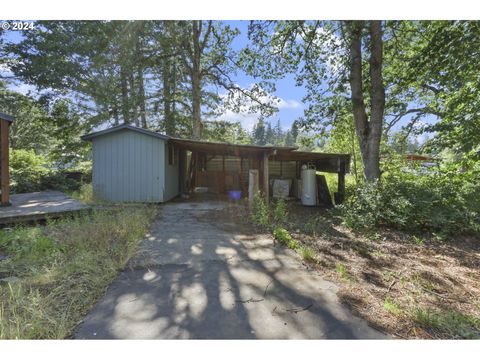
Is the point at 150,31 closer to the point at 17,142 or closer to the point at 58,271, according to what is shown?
the point at 58,271

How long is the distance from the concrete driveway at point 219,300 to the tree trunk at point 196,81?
10.3m

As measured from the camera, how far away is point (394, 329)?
73.1 inches

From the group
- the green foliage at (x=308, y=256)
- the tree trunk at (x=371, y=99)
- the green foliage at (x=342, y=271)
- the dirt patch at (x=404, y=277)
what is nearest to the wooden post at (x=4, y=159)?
the dirt patch at (x=404, y=277)

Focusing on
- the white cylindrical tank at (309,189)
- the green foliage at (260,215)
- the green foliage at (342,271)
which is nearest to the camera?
the green foliage at (342,271)

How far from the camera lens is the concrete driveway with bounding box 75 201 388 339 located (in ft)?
5.89

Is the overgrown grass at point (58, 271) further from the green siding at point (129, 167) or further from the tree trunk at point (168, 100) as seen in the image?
the tree trunk at point (168, 100)

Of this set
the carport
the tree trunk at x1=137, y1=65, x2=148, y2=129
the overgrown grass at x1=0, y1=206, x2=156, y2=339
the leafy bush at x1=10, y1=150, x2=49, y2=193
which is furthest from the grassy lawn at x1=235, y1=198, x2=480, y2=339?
the tree trunk at x1=137, y1=65, x2=148, y2=129

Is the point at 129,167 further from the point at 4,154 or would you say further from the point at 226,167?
the point at 226,167

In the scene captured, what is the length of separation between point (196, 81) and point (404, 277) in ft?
44.5

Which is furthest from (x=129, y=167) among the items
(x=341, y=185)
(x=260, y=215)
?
(x=341, y=185)

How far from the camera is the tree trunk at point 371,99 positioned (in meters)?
6.76

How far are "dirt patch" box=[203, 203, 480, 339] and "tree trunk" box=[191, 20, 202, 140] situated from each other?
9.10m

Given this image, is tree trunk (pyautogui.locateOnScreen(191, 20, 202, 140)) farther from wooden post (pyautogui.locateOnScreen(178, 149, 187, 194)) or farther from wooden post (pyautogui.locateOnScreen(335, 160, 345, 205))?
wooden post (pyautogui.locateOnScreen(335, 160, 345, 205))
